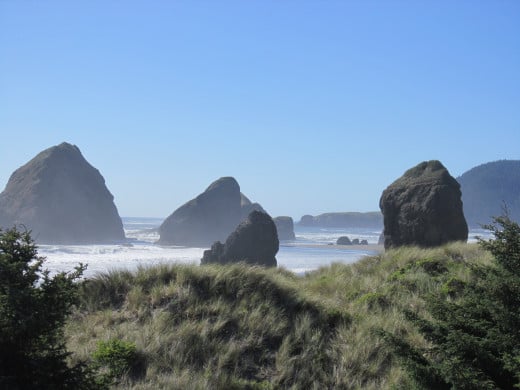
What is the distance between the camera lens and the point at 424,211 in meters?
22.3

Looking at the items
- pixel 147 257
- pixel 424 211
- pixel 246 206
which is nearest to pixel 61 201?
pixel 246 206

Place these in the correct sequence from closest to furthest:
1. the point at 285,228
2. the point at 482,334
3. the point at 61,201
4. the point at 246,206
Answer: the point at 482,334
the point at 285,228
the point at 61,201
the point at 246,206

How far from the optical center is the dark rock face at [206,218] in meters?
129

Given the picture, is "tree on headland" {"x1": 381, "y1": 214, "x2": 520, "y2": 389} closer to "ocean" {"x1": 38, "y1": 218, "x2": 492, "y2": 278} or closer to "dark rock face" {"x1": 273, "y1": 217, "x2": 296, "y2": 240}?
"ocean" {"x1": 38, "y1": 218, "x2": 492, "y2": 278}

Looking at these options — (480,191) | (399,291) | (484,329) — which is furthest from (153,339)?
(480,191)

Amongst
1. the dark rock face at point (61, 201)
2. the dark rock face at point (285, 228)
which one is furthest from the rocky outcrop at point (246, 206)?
the dark rock face at point (61, 201)

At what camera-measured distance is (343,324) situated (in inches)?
359

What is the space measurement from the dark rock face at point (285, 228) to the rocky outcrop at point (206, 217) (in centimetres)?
1150

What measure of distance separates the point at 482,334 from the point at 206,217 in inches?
5213

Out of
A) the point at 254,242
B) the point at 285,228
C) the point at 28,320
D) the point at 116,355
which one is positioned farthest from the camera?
the point at 285,228

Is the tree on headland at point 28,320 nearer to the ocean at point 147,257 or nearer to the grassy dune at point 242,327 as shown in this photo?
the grassy dune at point 242,327

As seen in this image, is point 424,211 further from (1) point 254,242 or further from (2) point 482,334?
(1) point 254,242

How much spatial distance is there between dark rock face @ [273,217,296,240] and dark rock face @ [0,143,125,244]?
49162mm

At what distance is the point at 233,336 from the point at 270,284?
2.08 m
